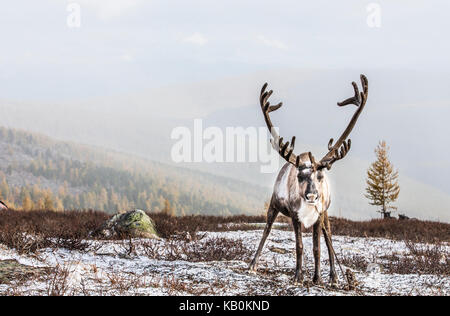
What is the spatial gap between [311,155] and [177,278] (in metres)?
2.64

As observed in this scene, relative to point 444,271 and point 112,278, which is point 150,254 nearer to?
point 112,278

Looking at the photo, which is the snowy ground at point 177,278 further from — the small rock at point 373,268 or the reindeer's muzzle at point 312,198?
the reindeer's muzzle at point 312,198

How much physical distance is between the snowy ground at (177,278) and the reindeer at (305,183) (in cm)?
66

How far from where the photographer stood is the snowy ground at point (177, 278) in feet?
19.6

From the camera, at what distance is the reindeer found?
602cm

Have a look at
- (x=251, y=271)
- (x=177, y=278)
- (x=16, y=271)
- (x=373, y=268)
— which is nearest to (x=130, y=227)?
(x=16, y=271)

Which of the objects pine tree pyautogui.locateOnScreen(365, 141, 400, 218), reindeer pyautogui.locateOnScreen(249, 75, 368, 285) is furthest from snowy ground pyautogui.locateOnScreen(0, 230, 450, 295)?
pine tree pyautogui.locateOnScreen(365, 141, 400, 218)

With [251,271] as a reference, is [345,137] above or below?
above

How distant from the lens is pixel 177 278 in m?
6.86

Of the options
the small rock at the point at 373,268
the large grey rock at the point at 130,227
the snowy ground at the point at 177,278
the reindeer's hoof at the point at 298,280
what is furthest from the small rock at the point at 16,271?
the small rock at the point at 373,268

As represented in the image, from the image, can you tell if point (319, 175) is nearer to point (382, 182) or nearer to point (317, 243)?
point (317, 243)

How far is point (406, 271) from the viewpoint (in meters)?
8.29
